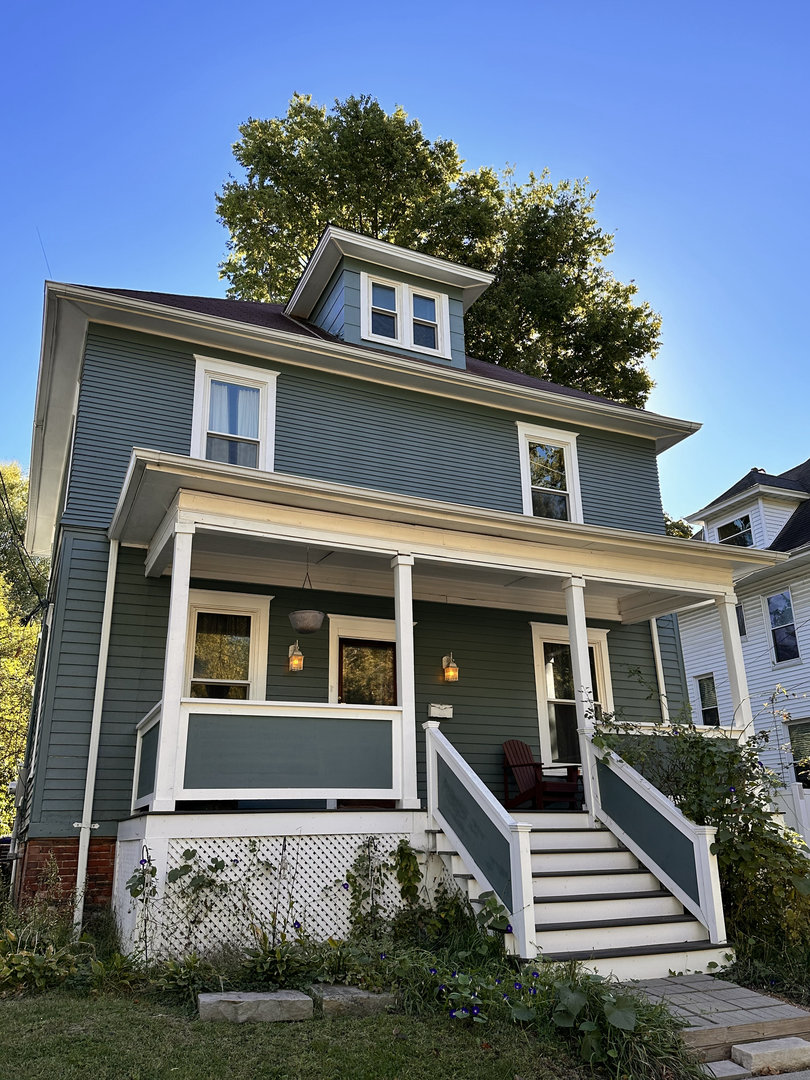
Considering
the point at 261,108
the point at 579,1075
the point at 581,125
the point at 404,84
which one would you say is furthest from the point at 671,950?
A: the point at 261,108

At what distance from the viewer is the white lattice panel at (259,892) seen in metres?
5.84

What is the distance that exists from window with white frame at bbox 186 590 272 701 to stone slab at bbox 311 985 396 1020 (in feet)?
14.5

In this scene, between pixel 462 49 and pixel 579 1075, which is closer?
pixel 579 1075

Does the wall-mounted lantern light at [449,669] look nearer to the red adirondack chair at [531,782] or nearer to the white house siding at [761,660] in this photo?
the red adirondack chair at [531,782]

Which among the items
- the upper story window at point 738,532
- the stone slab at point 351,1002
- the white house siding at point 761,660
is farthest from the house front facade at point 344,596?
the upper story window at point 738,532

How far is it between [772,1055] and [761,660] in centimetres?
1471

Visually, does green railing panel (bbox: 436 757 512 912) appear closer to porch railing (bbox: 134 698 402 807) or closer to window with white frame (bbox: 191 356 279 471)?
porch railing (bbox: 134 698 402 807)

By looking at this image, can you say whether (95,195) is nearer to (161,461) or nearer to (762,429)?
(161,461)

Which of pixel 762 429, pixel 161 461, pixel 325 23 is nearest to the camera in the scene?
pixel 161 461

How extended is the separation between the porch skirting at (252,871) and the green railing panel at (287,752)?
14.2 inches

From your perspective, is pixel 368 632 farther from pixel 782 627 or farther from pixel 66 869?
pixel 782 627

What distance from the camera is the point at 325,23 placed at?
42.3 feet

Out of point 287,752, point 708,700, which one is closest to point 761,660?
point 708,700

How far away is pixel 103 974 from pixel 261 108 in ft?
70.4
